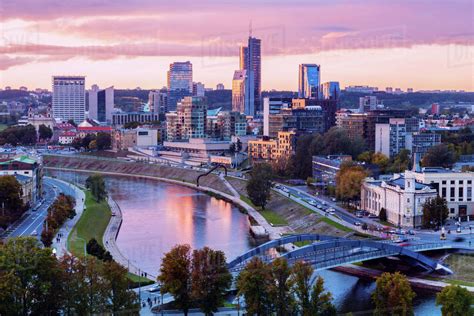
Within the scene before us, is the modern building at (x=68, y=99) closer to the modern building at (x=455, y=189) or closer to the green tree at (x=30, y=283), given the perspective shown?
the modern building at (x=455, y=189)

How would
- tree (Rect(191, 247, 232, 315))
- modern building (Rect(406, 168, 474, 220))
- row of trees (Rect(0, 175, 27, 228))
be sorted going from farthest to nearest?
1. modern building (Rect(406, 168, 474, 220))
2. row of trees (Rect(0, 175, 27, 228))
3. tree (Rect(191, 247, 232, 315))

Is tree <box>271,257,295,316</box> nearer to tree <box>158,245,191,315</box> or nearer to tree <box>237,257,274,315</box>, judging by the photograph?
tree <box>237,257,274,315</box>

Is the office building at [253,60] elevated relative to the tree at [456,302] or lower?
elevated

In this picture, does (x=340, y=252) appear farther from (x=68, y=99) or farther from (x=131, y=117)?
(x=68, y=99)

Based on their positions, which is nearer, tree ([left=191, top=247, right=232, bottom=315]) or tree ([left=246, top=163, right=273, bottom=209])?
tree ([left=191, top=247, right=232, bottom=315])

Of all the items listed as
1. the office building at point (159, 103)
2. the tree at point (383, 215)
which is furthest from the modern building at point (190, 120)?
the tree at point (383, 215)

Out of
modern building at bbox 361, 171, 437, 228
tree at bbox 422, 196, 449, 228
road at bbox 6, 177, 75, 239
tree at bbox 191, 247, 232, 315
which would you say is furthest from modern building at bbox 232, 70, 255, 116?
tree at bbox 191, 247, 232, 315
